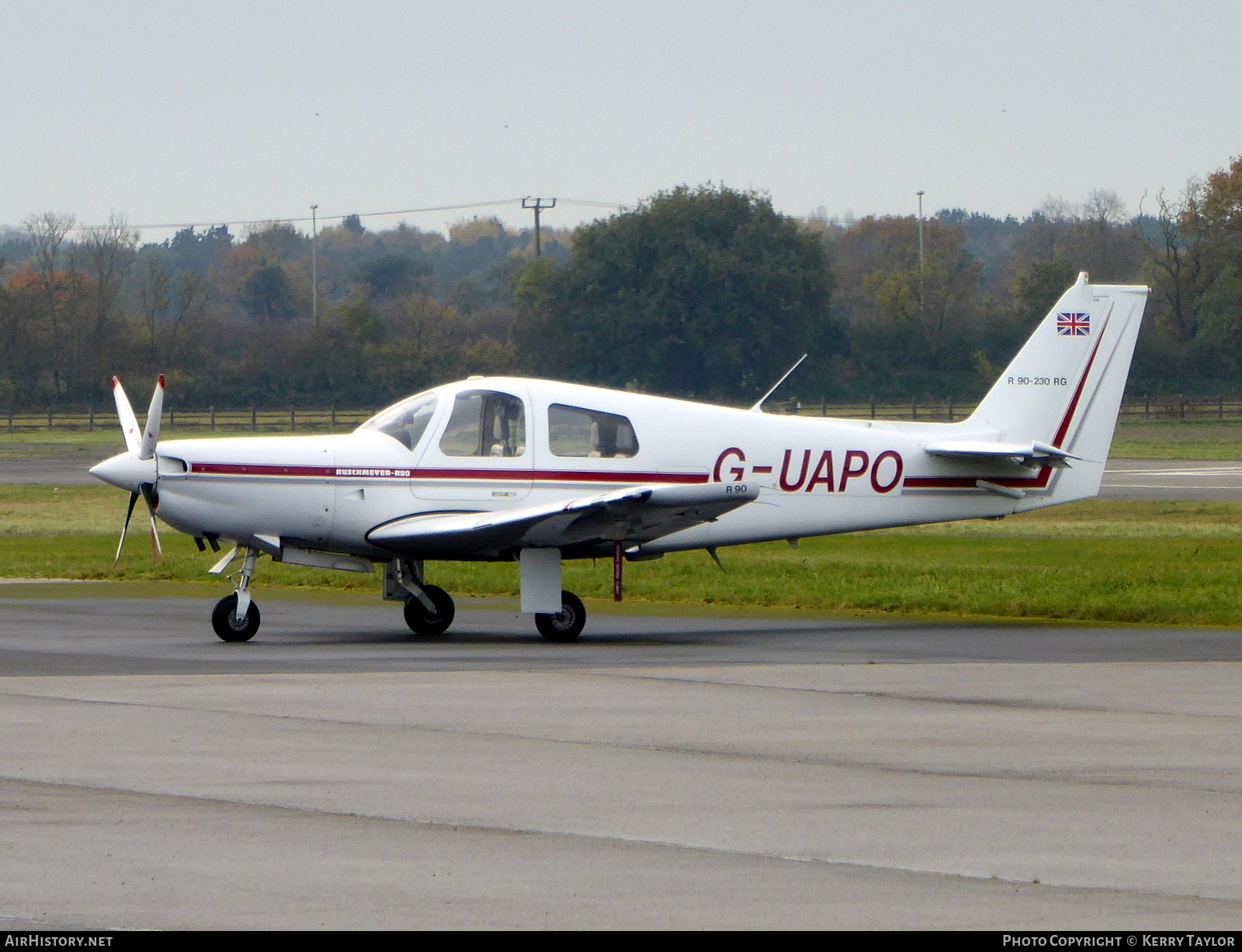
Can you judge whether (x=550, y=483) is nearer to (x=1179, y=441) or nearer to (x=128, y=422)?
(x=128, y=422)

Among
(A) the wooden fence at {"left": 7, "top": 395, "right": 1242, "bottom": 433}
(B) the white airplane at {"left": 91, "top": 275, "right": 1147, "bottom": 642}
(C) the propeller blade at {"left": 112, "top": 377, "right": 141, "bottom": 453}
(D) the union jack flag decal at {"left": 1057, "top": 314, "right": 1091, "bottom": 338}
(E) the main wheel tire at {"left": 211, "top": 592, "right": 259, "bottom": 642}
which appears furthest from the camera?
(A) the wooden fence at {"left": 7, "top": 395, "right": 1242, "bottom": 433}

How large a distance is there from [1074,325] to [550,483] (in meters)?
5.86

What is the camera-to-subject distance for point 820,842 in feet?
22.9

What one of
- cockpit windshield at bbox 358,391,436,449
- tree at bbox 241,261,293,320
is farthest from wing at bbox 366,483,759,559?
tree at bbox 241,261,293,320

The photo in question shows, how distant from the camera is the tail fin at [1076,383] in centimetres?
1766

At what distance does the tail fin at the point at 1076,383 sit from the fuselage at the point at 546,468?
0.69m

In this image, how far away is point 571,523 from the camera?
49.5 ft

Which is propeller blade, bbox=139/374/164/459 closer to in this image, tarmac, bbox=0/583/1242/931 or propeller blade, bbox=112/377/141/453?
propeller blade, bbox=112/377/141/453

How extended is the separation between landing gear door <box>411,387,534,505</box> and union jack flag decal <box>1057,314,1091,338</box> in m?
5.78

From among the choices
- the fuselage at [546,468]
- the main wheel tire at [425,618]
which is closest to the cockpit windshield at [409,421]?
the fuselage at [546,468]

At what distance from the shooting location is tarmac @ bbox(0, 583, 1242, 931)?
6035 millimetres
